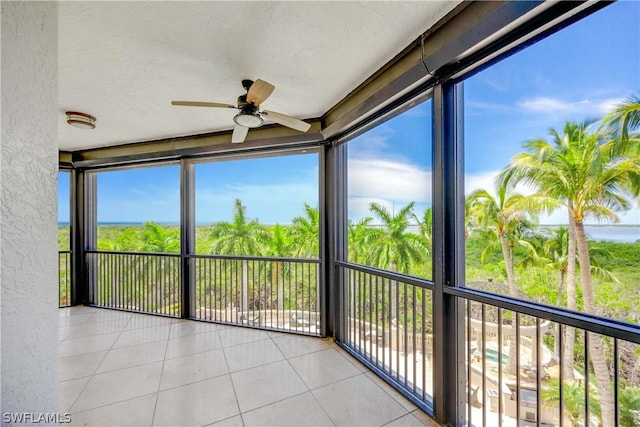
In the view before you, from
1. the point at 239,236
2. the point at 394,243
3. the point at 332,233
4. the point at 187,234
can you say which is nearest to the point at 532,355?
the point at 332,233

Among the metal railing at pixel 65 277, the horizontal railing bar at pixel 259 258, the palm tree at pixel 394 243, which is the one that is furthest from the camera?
the metal railing at pixel 65 277

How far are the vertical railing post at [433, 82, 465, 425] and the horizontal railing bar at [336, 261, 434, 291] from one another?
6.9 inches

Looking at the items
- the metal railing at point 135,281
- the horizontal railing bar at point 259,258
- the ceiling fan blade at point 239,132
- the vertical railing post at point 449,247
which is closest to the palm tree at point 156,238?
the metal railing at point 135,281

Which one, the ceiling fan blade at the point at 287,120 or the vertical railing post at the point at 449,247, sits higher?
the ceiling fan blade at the point at 287,120

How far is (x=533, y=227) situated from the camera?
5.01ft

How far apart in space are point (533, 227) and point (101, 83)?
11.4 ft

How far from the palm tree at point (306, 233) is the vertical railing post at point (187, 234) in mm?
3442

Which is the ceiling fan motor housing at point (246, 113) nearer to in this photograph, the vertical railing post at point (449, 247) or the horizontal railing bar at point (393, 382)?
the vertical railing post at point (449, 247)

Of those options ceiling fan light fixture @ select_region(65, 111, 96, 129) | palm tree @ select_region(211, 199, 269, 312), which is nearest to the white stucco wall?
ceiling fan light fixture @ select_region(65, 111, 96, 129)

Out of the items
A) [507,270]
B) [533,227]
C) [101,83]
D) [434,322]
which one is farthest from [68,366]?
[533,227]

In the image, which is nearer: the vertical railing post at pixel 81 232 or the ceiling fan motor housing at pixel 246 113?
the ceiling fan motor housing at pixel 246 113

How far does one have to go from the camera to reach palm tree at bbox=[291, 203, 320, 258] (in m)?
7.29

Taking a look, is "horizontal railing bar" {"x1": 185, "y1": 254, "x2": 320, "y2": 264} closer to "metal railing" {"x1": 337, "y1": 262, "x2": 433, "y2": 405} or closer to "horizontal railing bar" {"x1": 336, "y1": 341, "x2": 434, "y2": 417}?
"metal railing" {"x1": 337, "y1": 262, "x2": 433, "y2": 405}

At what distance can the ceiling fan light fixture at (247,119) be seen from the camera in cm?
244
